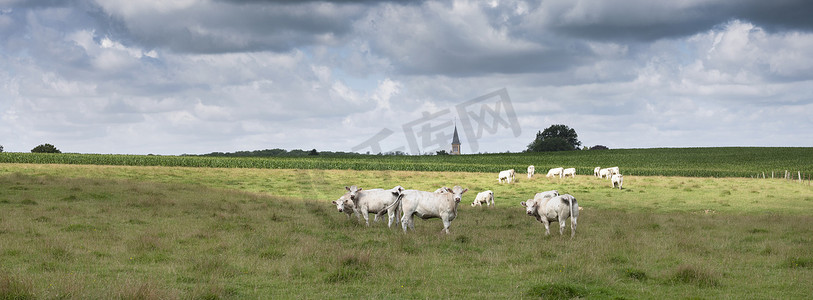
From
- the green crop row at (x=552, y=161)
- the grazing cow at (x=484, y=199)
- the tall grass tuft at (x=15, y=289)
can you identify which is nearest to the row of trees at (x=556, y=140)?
the green crop row at (x=552, y=161)

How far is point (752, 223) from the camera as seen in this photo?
23375mm

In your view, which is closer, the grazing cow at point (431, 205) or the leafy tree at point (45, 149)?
the grazing cow at point (431, 205)

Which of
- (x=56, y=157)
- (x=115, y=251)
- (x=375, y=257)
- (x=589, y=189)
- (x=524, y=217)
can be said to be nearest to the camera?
(x=375, y=257)

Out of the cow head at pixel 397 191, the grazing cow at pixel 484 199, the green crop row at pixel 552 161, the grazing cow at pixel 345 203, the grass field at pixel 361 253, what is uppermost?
the green crop row at pixel 552 161

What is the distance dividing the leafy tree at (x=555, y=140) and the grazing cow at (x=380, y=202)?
124778mm

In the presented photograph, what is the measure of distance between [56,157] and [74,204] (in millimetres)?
57120

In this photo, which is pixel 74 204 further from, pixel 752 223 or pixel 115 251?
pixel 752 223

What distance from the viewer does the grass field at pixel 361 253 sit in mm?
11352

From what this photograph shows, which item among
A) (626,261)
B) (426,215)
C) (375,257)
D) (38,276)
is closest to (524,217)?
(426,215)

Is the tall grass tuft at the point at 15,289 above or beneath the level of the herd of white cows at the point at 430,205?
beneath

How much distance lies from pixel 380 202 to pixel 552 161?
89284 millimetres

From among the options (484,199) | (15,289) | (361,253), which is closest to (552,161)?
(484,199)

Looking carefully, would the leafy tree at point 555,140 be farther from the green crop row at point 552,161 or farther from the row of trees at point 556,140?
the green crop row at point 552,161

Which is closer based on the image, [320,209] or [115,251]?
[115,251]
